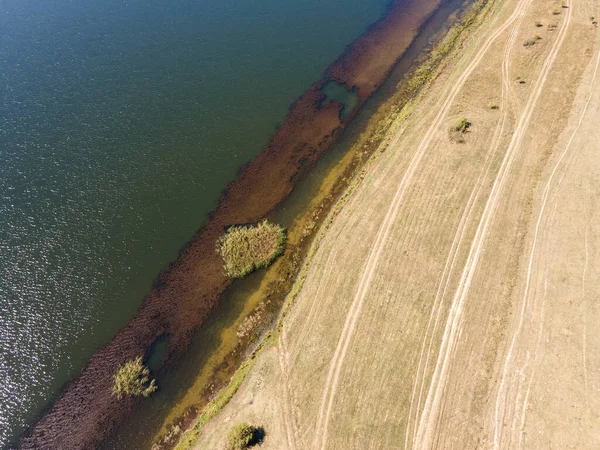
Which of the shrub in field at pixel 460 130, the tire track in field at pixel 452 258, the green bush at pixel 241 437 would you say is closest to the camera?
the green bush at pixel 241 437

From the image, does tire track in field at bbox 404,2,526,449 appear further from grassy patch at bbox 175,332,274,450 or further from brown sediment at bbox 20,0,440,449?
brown sediment at bbox 20,0,440,449

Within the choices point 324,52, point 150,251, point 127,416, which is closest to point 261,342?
point 127,416

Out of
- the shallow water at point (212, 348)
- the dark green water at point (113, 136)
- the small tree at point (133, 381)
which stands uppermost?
the dark green water at point (113, 136)

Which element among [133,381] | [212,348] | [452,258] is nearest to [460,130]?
[452,258]

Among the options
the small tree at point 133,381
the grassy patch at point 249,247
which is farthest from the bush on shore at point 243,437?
the grassy patch at point 249,247

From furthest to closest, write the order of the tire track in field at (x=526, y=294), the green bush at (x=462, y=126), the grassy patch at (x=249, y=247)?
the green bush at (x=462, y=126) → the grassy patch at (x=249, y=247) → the tire track in field at (x=526, y=294)

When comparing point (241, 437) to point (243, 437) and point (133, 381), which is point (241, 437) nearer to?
point (243, 437)

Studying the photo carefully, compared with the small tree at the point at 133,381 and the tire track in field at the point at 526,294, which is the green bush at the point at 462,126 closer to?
the tire track in field at the point at 526,294

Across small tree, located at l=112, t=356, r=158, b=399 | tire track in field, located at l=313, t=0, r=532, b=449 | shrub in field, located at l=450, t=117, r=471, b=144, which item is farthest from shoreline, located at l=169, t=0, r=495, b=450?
shrub in field, located at l=450, t=117, r=471, b=144
